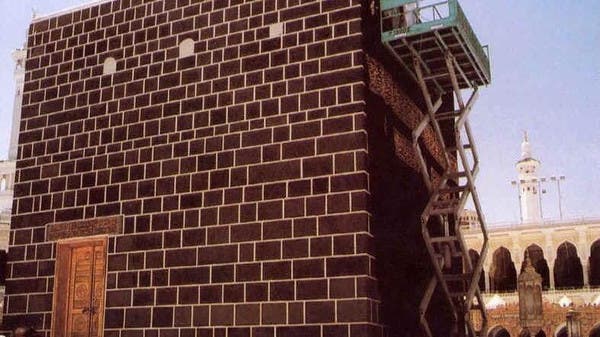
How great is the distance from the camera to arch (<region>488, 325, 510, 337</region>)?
42.1 metres

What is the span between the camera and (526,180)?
5756 centimetres

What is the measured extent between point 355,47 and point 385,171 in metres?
1.57

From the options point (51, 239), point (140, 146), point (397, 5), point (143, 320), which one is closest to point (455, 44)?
point (397, 5)

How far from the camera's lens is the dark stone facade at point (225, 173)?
7855mm

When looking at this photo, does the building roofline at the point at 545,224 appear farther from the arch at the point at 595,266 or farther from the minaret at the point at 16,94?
→ the minaret at the point at 16,94

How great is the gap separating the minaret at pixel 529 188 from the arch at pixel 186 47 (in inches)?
2022

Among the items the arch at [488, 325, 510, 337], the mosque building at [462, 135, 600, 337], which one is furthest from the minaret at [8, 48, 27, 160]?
the arch at [488, 325, 510, 337]

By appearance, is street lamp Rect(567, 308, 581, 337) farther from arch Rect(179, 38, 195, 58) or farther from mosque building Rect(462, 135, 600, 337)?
arch Rect(179, 38, 195, 58)

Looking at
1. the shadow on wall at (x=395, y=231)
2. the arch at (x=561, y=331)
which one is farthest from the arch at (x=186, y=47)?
the arch at (x=561, y=331)

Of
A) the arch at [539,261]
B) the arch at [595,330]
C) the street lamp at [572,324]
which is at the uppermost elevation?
the arch at [539,261]

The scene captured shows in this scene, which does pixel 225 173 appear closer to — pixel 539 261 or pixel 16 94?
pixel 539 261

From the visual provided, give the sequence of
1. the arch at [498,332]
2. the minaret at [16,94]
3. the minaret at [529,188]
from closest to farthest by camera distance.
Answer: the arch at [498,332] → the minaret at [529,188] → the minaret at [16,94]

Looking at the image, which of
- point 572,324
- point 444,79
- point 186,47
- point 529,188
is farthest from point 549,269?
point 186,47

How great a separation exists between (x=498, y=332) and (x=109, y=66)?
3789 centimetres
